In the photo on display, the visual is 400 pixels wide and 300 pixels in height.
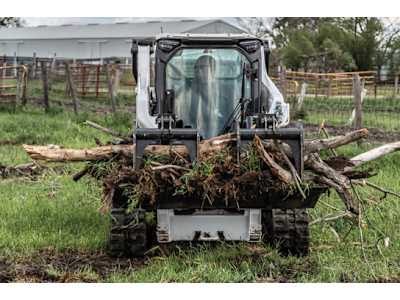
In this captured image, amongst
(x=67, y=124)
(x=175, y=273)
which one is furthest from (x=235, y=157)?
(x=67, y=124)

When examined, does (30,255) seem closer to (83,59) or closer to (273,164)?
(273,164)

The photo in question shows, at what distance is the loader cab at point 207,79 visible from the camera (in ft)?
23.7

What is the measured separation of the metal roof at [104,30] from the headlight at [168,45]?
37.6m

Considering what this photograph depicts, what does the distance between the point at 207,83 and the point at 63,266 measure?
240 cm

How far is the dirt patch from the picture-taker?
5.77m

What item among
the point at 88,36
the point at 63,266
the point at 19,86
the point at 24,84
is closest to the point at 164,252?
the point at 63,266

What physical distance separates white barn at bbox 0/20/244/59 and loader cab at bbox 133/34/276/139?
38464 millimetres

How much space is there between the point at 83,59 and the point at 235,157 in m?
46.1

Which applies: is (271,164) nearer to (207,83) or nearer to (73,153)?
(73,153)

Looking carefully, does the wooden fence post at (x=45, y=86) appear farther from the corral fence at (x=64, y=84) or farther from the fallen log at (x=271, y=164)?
the fallen log at (x=271, y=164)

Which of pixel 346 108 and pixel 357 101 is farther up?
pixel 357 101

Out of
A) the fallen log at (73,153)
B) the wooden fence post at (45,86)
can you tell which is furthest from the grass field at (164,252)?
the wooden fence post at (45,86)

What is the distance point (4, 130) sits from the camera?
51.4ft

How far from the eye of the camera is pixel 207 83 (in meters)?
7.37
